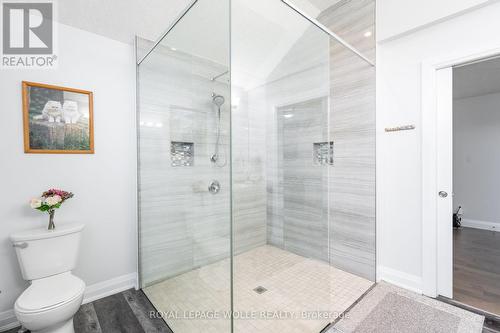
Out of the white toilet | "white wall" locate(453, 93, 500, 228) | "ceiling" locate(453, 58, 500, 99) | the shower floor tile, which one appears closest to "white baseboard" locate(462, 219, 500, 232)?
"white wall" locate(453, 93, 500, 228)

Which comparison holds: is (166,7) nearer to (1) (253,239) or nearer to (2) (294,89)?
(2) (294,89)

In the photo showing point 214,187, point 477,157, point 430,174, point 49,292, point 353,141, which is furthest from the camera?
point 477,157

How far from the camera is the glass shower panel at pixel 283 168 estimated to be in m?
1.77

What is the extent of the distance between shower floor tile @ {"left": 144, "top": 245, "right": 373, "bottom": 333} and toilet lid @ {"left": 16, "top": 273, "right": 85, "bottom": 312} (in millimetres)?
643

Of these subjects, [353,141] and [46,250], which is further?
[353,141]

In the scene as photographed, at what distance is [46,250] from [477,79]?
211 inches

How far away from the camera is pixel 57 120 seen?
6.38 ft

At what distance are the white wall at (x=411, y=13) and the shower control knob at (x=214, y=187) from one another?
2.23 meters

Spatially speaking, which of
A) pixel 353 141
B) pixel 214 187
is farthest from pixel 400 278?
pixel 214 187

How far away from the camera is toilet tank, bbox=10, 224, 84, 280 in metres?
1.66

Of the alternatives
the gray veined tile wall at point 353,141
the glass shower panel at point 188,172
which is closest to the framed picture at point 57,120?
the glass shower panel at point 188,172

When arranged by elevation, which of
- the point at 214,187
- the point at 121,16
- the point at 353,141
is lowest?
the point at 214,187

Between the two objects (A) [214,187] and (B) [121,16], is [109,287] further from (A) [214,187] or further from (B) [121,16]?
(B) [121,16]

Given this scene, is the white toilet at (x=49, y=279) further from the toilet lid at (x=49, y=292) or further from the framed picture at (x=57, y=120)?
the framed picture at (x=57, y=120)
